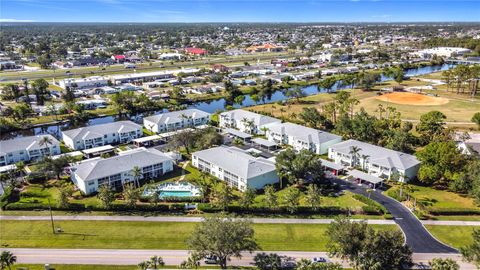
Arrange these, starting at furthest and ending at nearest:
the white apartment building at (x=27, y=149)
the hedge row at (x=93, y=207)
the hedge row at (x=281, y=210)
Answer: the white apartment building at (x=27, y=149) → the hedge row at (x=93, y=207) → the hedge row at (x=281, y=210)

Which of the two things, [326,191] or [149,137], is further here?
[149,137]

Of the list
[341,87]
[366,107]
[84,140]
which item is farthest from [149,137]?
[341,87]

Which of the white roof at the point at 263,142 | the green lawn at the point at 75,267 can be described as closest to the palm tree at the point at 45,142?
the green lawn at the point at 75,267

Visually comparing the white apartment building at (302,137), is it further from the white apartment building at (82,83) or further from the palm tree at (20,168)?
the white apartment building at (82,83)

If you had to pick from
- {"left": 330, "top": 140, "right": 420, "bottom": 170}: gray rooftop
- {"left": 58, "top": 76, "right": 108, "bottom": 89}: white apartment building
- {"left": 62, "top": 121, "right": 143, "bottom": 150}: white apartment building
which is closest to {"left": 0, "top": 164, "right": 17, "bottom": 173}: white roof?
{"left": 62, "top": 121, "right": 143, "bottom": 150}: white apartment building

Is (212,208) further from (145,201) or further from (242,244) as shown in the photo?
(242,244)

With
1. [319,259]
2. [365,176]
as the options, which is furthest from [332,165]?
[319,259]
